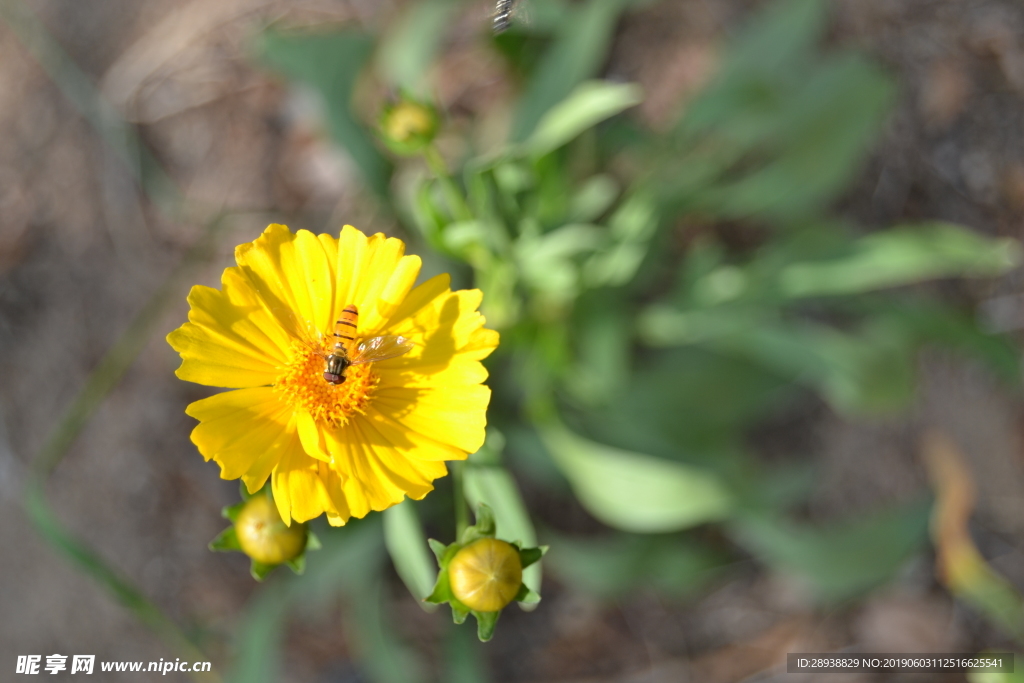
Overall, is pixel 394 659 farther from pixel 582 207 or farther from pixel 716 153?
pixel 716 153

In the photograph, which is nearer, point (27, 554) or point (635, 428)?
point (635, 428)

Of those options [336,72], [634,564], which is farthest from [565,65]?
[634,564]

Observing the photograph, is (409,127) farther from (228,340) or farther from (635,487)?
(635,487)

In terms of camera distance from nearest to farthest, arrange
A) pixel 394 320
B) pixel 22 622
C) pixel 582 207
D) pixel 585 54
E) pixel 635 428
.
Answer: pixel 394 320 < pixel 585 54 < pixel 582 207 < pixel 635 428 < pixel 22 622

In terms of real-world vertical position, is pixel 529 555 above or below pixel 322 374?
below

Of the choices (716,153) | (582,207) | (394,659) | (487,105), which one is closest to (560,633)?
(394,659)

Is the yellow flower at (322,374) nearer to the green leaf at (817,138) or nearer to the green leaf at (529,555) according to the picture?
the green leaf at (529,555)
